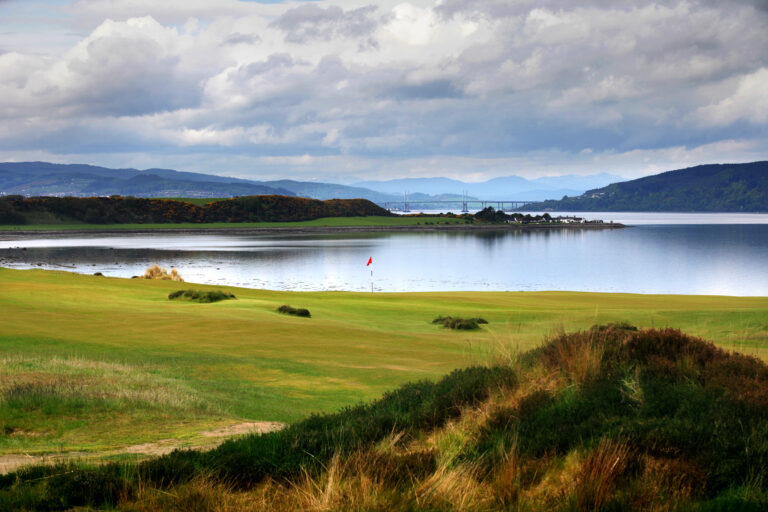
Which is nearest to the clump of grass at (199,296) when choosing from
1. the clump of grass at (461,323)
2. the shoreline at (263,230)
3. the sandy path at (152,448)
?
the clump of grass at (461,323)

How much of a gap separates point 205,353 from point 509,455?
11.1 meters

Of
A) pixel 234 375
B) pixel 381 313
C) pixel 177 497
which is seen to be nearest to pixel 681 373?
pixel 177 497

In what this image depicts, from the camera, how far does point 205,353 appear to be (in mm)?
16406

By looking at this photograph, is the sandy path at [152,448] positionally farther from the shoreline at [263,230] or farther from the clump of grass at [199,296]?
the shoreline at [263,230]

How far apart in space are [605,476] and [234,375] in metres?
9.79

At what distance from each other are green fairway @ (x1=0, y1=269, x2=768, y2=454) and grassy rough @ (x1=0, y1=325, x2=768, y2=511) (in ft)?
6.89

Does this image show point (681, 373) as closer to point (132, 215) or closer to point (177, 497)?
point (177, 497)

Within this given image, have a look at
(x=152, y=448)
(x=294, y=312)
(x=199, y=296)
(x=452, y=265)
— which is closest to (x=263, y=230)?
(x=452, y=265)

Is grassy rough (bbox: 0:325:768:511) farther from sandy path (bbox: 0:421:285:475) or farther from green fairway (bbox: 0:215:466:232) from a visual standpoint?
green fairway (bbox: 0:215:466:232)

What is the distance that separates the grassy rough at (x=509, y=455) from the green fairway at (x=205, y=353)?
6.89 feet

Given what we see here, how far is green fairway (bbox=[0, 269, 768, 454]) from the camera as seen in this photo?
411 inches

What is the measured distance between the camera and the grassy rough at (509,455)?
605 cm

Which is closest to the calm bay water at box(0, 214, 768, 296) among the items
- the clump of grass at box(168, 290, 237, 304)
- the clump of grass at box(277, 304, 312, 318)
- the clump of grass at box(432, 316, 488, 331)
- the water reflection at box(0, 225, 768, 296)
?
the water reflection at box(0, 225, 768, 296)

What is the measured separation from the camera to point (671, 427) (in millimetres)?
7125
